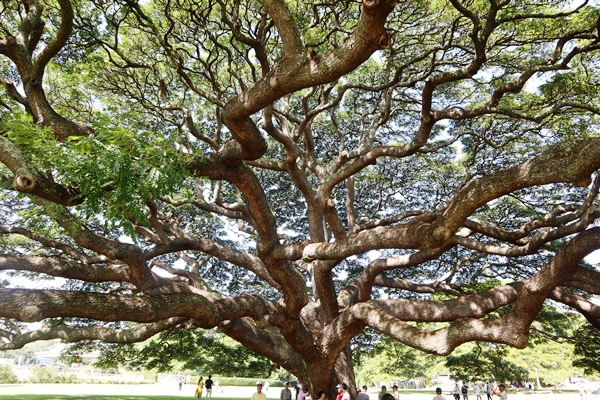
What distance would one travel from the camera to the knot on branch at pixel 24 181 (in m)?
3.59

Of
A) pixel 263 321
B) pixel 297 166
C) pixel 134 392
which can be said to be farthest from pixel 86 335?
pixel 134 392

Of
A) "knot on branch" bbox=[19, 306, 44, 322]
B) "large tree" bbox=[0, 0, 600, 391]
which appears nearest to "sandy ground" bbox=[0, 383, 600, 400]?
"large tree" bbox=[0, 0, 600, 391]

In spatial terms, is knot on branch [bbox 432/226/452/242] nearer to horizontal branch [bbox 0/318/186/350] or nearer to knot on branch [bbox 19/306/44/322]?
knot on branch [bbox 19/306/44/322]

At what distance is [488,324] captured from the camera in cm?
616

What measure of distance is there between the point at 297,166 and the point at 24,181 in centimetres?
500

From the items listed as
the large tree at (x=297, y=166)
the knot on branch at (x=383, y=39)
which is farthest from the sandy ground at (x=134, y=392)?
the knot on branch at (x=383, y=39)

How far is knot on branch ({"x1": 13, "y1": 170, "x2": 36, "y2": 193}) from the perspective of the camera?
3592mm

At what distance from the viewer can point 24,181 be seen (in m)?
3.62

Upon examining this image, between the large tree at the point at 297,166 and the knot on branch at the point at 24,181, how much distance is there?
0.02 metres

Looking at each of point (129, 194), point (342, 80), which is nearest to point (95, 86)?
point (342, 80)

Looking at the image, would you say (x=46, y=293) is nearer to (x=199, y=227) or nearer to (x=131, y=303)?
(x=131, y=303)

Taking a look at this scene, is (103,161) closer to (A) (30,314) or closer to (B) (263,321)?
(A) (30,314)

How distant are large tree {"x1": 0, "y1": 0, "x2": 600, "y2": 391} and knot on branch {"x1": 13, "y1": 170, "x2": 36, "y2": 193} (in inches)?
0.8

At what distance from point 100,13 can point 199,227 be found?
677 centimetres
